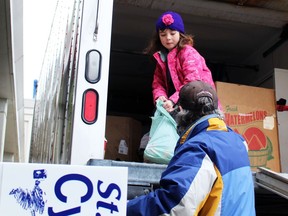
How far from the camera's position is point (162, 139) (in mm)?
→ 2781

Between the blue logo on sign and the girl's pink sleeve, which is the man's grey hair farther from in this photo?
the girl's pink sleeve

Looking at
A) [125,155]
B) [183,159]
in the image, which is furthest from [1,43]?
[183,159]

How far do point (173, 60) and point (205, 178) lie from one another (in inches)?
65.7

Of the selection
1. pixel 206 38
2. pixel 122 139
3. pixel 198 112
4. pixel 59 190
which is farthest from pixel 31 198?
pixel 206 38

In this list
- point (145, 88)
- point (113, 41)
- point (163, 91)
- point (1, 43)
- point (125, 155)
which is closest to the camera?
point (163, 91)

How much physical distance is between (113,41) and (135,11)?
82 cm

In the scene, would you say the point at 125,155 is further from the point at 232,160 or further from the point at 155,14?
the point at 232,160

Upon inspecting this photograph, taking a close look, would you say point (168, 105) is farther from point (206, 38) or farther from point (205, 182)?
point (206, 38)

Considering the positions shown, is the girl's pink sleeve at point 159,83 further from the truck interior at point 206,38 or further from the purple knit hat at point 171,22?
the truck interior at point 206,38

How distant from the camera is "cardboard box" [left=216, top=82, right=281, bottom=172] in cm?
386

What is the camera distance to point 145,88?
6508 millimetres

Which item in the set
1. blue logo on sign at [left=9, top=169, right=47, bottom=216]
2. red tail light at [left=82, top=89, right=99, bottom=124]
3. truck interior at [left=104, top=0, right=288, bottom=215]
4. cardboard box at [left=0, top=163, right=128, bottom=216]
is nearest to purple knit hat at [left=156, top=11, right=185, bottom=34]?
truck interior at [left=104, top=0, right=288, bottom=215]

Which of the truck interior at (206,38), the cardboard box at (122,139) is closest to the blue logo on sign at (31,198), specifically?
the cardboard box at (122,139)

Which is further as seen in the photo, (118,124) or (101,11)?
(118,124)
